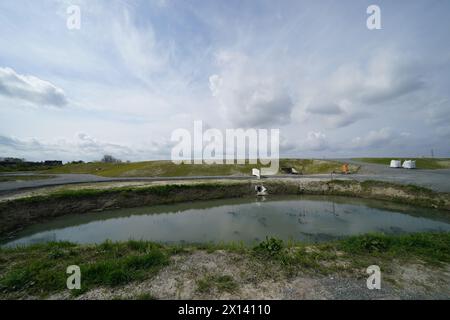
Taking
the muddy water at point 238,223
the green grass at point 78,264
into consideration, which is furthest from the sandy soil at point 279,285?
the muddy water at point 238,223

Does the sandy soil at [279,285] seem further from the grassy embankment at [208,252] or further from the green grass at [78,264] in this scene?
the green grass at [78,264]

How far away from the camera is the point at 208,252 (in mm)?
8453

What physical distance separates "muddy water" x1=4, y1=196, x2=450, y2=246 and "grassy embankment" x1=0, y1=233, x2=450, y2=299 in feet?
Answer: 14.4

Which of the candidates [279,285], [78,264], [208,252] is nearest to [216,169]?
[208,252]

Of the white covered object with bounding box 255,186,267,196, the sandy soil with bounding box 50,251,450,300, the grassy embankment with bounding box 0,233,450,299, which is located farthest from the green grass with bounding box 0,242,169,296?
the white covered object with bounding box 255,186,267,196

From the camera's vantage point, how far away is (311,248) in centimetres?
877

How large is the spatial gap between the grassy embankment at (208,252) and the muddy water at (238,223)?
4397mm

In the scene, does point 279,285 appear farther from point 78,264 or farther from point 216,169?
point 216,169

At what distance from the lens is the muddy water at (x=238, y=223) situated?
541 inches

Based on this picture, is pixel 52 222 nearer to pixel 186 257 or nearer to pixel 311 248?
pixel 186 257

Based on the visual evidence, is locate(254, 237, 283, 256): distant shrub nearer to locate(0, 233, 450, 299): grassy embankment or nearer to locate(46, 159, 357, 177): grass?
locate(0, 233, 450, 299): grassy embankment

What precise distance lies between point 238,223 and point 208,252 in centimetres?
838
